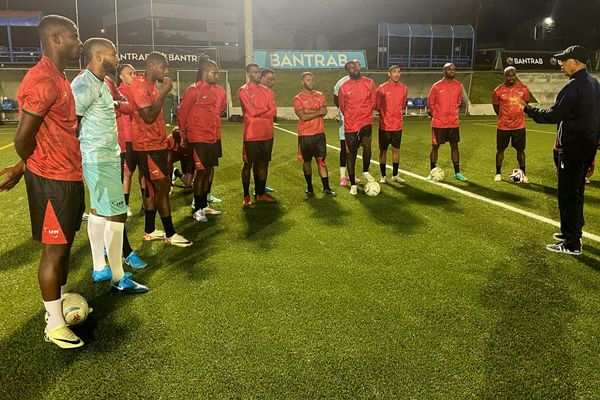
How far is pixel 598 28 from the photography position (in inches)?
1796

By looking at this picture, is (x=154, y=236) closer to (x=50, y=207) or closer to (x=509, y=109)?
(x=50, y=207)

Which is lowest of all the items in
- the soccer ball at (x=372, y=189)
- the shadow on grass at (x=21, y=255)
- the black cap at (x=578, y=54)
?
the shadow on grass at (x=21, y=255)

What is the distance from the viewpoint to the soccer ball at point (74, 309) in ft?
11.2

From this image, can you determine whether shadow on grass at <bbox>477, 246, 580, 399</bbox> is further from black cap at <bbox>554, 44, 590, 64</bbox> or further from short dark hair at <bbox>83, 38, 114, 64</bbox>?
short dark hair at <bbox>83, 38, 114, 64</bbox>

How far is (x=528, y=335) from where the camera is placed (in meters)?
3.31

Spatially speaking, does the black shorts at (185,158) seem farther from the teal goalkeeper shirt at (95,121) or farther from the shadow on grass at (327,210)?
the teal goalkeeper shirt at (95,121)

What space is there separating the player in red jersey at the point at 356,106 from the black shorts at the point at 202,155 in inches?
A: 104

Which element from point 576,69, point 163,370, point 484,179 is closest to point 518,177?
point 484,179

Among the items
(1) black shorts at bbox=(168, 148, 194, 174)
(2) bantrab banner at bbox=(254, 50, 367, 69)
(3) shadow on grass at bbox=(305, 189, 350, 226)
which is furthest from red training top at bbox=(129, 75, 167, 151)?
(2) bantrab banner at bbox=(254, 50, 367, 69)

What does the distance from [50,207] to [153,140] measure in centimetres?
204

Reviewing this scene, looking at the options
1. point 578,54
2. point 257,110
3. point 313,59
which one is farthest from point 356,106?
point 313,59

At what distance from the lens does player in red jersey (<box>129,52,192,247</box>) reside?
14.6ft

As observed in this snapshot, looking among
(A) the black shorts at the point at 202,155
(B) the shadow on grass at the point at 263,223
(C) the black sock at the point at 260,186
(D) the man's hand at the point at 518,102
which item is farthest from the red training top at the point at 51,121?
(C) the black sock at the point at 260,186

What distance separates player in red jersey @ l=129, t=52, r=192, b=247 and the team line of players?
11mm
